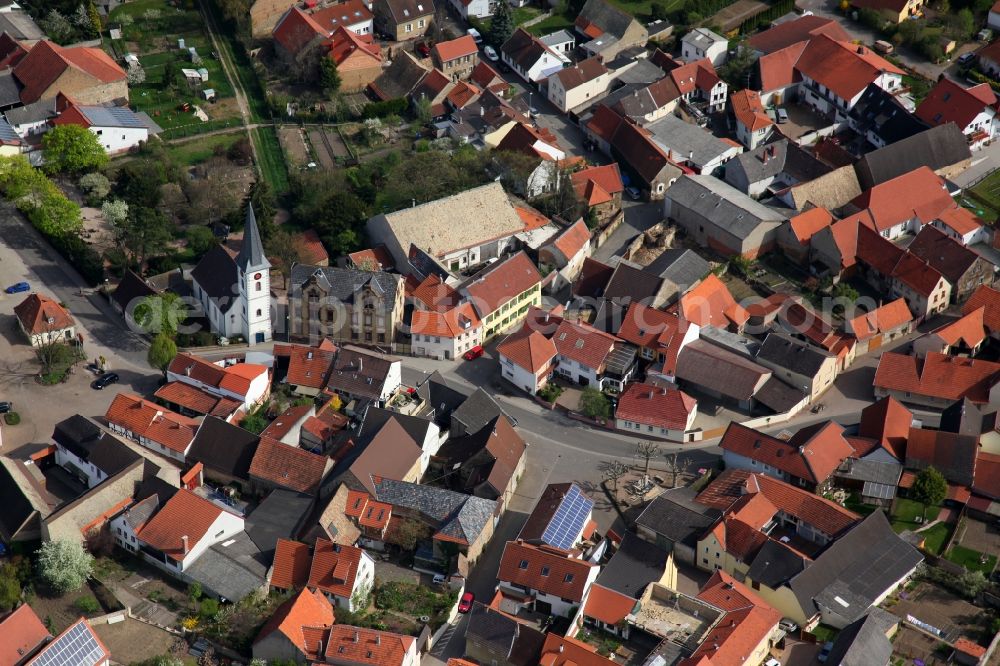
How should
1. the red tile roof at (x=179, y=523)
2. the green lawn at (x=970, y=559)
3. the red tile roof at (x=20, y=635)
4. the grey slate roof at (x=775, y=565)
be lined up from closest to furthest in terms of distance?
the red tile roof at (x=20, y=635) → the red tile roof at (x=179, y=523) → the grey slate roof at (x=775, y=565) → the green lawn at (x=970, y=559)

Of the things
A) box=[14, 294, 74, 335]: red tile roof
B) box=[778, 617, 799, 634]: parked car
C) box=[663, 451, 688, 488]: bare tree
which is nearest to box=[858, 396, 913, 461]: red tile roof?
box=[663, 451, 688, 488]: bare tree

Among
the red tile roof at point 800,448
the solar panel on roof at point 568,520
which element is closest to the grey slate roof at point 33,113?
the solar panel on roof at point 568,520

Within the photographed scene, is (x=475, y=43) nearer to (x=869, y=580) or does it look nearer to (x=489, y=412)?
(x=489, y=412)

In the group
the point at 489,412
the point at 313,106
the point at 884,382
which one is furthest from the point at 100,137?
the point at 884,382

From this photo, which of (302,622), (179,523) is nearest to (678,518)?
(302,622)

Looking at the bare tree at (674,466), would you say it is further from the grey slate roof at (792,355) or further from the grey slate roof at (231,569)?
the grey slate roof at (231,569)

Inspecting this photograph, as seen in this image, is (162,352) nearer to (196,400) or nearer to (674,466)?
(196,400)

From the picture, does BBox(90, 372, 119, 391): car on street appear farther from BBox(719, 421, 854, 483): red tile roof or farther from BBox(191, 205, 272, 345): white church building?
Answer: BBox(719, 421, 854, 483): red tile roof
